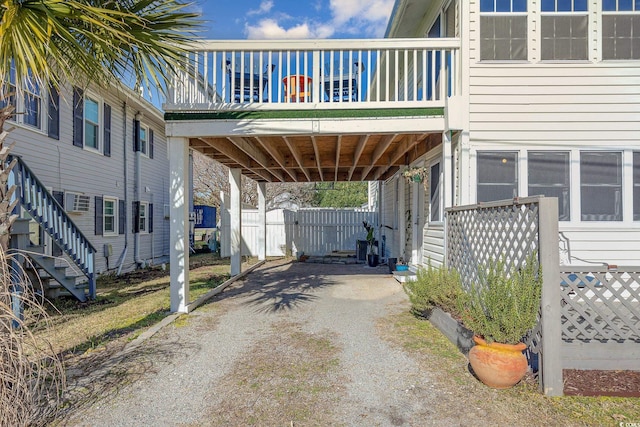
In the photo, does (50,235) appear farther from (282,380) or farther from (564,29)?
(564,29)

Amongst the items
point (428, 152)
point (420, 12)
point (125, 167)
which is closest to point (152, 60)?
point (428, 152)

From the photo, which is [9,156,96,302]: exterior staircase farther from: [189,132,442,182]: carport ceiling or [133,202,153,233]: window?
[133,202,153,233]: window

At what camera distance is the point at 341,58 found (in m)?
5.89

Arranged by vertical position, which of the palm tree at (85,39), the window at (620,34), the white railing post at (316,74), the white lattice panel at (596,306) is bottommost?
the white lattice panel at (596,306)

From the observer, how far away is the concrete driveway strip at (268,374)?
2887 millimetres

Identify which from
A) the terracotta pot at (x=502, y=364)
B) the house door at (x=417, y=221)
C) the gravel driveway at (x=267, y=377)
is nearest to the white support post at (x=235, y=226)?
the gravel driveway at (x=267, y=377)

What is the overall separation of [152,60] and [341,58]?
2.91 metres

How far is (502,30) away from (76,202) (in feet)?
31.2

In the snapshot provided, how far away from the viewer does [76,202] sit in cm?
884

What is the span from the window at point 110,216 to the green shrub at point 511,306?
997 cm

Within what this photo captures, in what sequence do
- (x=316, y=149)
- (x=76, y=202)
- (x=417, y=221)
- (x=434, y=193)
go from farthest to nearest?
(x=76, y=202) → (x=417, y=221) → (x=316, y=149) → (x=434, y=193)

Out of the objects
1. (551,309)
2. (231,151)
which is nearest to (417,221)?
(231,151)

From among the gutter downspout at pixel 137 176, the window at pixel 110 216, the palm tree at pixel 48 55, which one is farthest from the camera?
the gutter downspout at pixel 137 176

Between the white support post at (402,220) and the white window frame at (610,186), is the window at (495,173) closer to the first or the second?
the white window frame at (610,186)
